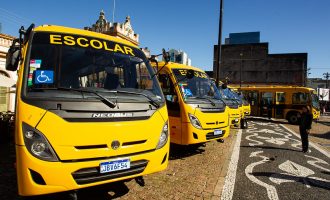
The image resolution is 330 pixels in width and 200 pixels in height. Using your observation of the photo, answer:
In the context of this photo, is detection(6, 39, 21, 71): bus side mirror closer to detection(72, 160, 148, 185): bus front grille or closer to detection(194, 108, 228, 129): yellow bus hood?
detection(72, 160, 148, 185): bus front grille

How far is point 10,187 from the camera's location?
4875 mm

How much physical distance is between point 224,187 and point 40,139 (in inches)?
138

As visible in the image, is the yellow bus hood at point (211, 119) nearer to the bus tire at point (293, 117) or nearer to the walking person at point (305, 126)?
the walking person at point (305, 126)

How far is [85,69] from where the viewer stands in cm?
429

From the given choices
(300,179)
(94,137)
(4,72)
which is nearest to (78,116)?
(94,137)

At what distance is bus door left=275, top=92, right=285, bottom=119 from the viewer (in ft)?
67.4

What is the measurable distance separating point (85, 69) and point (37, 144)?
60.1 inches


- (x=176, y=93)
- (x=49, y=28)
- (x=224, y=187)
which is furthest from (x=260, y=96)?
(x=49, y=28)

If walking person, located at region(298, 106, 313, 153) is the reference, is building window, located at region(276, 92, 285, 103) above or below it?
above

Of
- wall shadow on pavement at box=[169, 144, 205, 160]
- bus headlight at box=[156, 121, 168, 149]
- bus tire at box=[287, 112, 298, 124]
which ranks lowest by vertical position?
wall shadow on pavement at box=[169, 144, 205, 160]

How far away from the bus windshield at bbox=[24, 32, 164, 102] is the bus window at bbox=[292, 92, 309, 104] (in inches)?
702

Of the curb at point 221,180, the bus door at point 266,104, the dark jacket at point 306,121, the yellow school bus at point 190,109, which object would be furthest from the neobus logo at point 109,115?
the bus door at point 266,104

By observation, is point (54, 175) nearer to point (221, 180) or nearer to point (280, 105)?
point (221, 180)

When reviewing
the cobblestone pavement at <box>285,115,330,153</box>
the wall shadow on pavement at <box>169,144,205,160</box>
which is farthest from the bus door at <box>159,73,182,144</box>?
the cobblestone pavement at <box>285,115,330,153</box>
